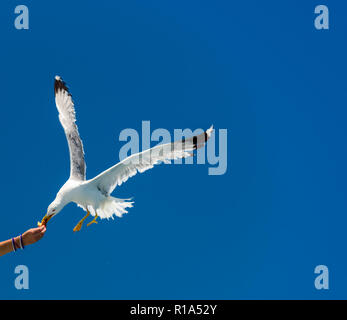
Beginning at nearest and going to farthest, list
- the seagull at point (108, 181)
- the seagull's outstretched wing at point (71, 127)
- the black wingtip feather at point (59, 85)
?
the seagull at point (108, 181), the seagull's outstretched wing at point (71, 127), the black wingtip feather at point (59, 85)

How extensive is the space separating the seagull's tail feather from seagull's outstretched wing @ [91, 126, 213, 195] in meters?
0.15

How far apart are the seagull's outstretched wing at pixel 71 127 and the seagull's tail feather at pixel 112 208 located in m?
0.61

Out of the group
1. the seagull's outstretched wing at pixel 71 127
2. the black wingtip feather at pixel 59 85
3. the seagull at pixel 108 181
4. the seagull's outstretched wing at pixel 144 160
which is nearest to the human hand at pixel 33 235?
the seagull at pixel 108 181

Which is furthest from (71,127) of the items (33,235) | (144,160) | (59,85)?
(33,235)

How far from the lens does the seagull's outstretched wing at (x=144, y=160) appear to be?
20.5ft

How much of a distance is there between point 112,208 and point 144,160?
86 cm

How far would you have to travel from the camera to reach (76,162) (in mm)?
7434

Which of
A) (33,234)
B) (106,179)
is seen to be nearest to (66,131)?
(106,179)

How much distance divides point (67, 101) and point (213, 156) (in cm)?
367

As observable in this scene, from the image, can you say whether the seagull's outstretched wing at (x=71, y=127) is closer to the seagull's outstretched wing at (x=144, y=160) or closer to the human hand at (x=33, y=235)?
the seagull's outstretched wing at (x=144, y=160)

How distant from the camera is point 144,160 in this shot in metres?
6.54

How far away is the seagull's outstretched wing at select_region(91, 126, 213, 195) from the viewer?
6.25 m

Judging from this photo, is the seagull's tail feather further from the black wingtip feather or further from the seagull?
the black wingtip feather

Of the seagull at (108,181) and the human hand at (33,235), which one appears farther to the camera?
the seagull at (108,181)
